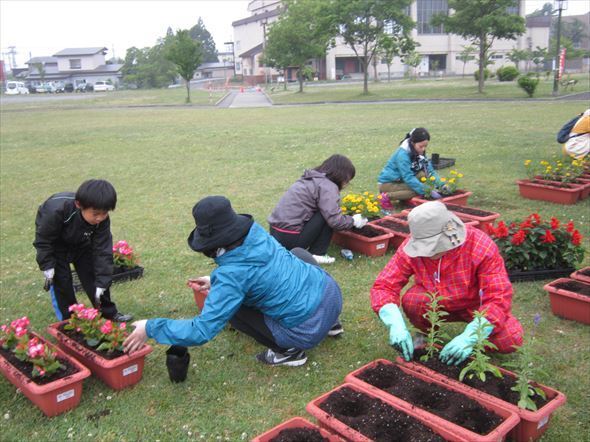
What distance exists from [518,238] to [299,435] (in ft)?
10.1

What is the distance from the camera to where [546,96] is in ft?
90.1

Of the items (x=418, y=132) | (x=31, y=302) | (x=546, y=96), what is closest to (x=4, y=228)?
(x=31, y=302)

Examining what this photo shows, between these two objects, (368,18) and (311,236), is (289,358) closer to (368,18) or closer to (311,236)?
(311,236)

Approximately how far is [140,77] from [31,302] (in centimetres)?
7417

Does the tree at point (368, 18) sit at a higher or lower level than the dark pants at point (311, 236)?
higher

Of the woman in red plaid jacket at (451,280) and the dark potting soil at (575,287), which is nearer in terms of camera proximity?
the woman in red plaid jacket at (451,280)

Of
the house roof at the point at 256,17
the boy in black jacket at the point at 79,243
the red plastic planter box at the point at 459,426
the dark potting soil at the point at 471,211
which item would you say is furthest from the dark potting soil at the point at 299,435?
the house roof at the point at 256,17

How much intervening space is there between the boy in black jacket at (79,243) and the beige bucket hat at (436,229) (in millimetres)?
2235

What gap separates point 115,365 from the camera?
11.4 ft

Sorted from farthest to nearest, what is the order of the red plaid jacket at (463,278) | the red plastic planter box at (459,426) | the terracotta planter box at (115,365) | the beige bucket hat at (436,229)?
the terracotta planter box at (115,365)
the red plaid jacket at (463,278)
the beige bucket hat at (436,229)
the red plastic planter box at (459,426)

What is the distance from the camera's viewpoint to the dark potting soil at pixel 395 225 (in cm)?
615

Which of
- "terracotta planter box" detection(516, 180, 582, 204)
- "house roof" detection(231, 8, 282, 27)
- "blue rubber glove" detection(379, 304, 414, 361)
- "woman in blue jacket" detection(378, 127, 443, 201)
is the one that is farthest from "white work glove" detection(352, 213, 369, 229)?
"house roof" detection(231, 8, 282, 27)

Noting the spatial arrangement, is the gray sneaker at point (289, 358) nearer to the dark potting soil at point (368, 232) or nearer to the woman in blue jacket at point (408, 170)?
the dark potting soil at point (368, 232)

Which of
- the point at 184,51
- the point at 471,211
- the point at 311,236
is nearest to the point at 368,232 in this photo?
the point at 311,236
